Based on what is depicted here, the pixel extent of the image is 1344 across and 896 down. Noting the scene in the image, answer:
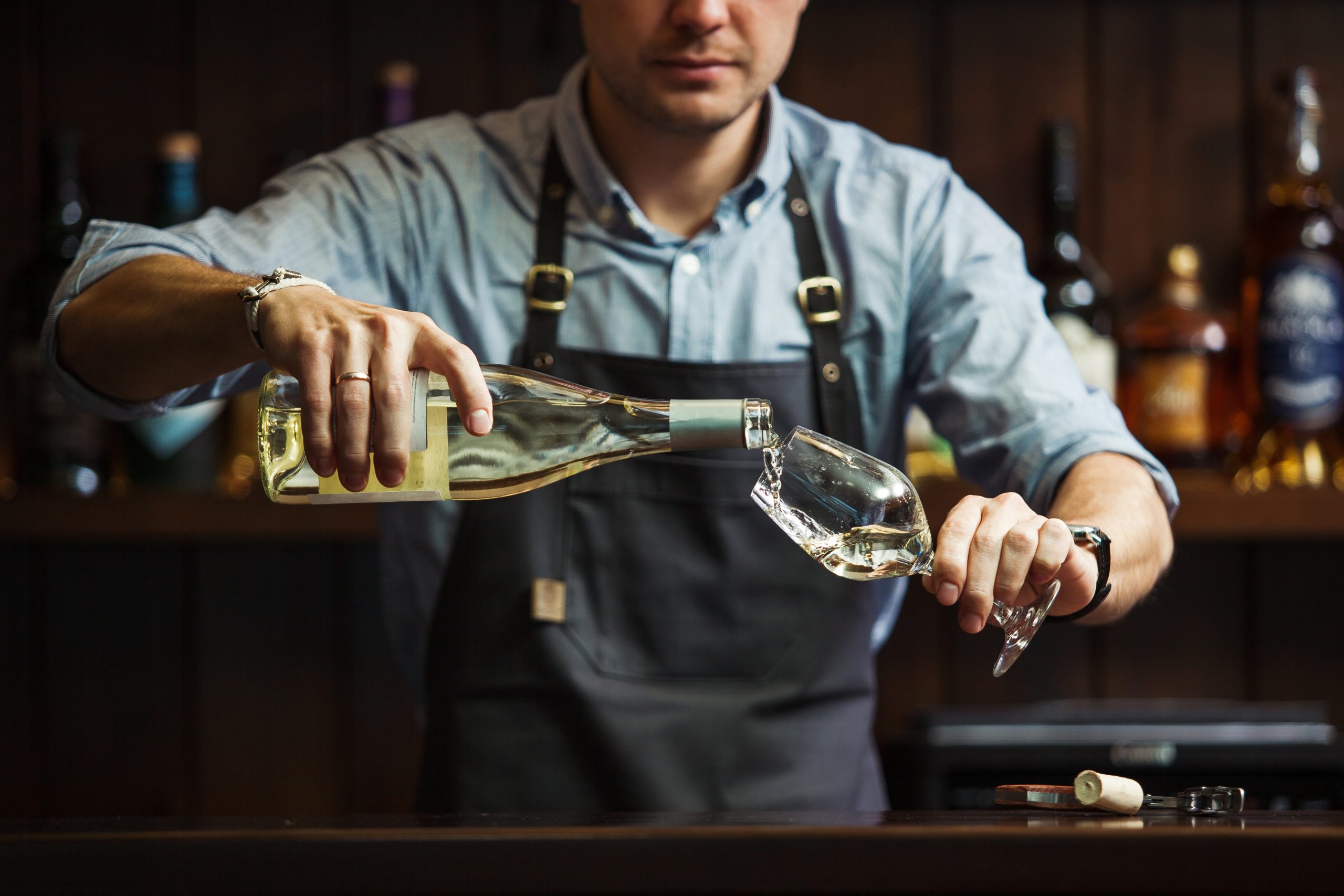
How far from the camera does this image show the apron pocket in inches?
47.1

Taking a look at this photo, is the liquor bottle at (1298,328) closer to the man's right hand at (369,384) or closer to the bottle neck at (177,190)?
the man's right hand at (369,384)

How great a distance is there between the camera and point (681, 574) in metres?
1.21

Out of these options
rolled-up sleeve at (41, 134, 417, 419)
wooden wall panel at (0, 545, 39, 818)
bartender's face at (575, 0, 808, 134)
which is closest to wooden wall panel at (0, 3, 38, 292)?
wooden wall panel at (0, 545, 39, 818)

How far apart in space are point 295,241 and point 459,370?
0.49 m

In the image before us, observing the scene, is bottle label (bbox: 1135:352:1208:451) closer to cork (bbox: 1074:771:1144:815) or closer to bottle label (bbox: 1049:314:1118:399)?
bottle label (bbox: 1049:314:1118:399)

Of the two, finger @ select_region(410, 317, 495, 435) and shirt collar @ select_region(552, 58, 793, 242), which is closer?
finger @ select_region(410, 317, 495, 435)

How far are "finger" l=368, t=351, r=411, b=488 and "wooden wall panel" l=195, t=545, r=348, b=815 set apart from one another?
→ 1061mm

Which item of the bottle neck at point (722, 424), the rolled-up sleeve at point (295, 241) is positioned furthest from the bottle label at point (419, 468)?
the rolled-up sleeve at point (295, 241)

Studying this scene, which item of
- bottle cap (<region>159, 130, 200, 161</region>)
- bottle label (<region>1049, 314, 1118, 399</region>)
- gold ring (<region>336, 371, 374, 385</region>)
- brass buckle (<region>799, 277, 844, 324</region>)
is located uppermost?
bottle cap (<region>159, 130, 200, 161</region>)

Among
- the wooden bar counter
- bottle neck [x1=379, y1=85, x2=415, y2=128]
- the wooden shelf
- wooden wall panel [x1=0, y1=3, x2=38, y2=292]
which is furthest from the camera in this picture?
wooden wall panel [x1=0, y1=3, x2=38, y2=292]

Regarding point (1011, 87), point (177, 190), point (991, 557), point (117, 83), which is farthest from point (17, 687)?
point (1011, 87)

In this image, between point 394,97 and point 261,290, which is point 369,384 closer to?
point 261,290

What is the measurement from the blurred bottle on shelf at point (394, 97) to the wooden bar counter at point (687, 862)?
1160 mm

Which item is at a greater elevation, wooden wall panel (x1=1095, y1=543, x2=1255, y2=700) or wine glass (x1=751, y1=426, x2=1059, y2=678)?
wine glass (x1=751, y1=426, x2=1059, y2=678)
